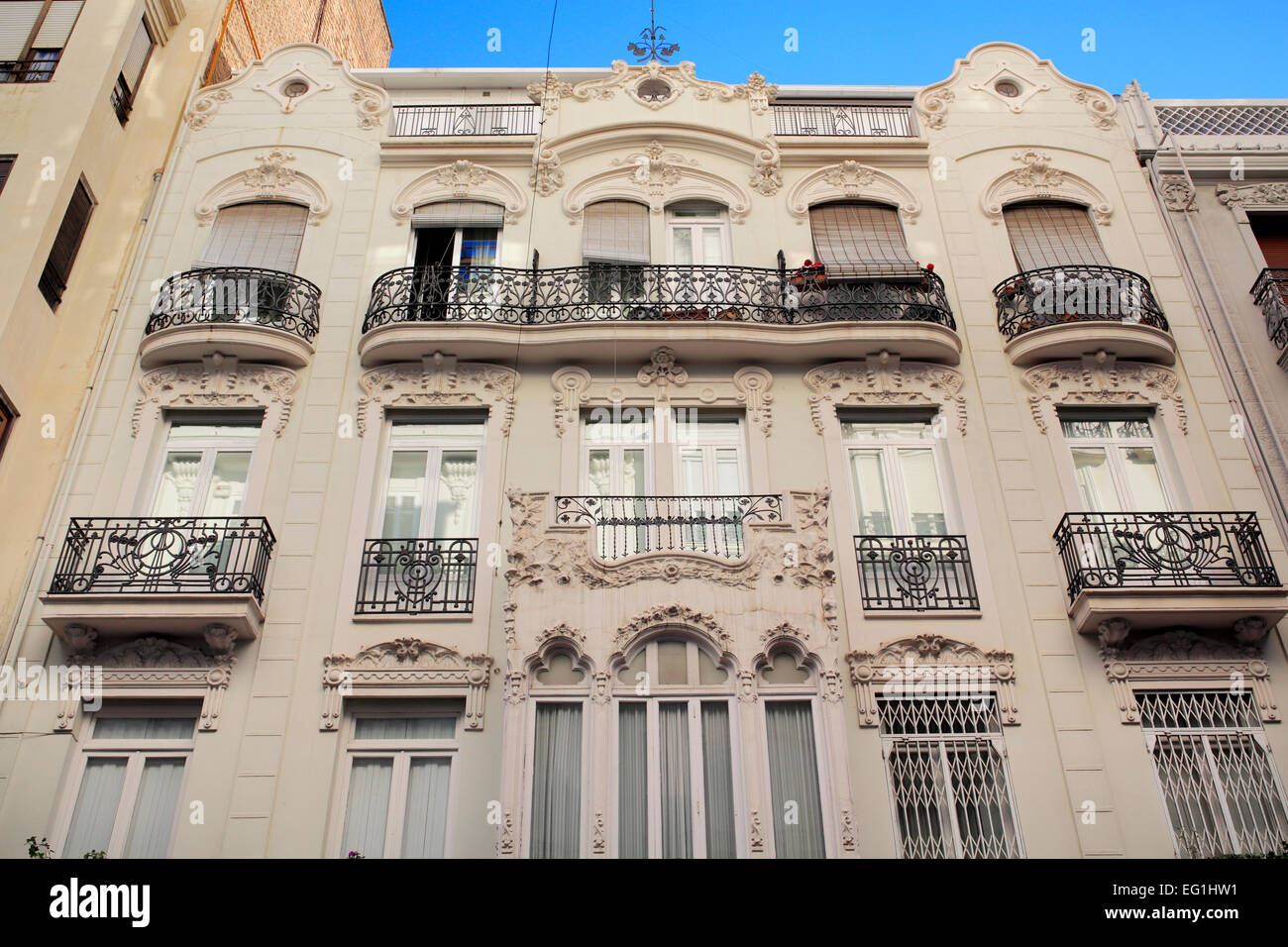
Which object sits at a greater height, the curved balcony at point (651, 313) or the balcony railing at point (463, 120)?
the balcony railing at point (463, 120)

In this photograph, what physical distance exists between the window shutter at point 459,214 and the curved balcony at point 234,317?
2088mm

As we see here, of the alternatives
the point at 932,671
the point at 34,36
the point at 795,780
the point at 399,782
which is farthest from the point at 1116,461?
the point at 34,36

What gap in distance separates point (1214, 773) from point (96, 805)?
10.7 m

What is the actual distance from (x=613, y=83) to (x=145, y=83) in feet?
22.8

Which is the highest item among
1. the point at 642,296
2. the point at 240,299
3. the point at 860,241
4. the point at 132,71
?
the point at 132,71

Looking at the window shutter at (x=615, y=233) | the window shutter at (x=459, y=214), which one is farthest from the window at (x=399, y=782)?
the window shutter at (x=459, y=214)

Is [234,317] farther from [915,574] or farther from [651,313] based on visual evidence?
[915,574]

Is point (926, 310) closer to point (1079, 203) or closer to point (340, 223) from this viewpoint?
point (1079, 203)

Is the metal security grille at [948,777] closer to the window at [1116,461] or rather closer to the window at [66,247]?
the window at [1116,461]

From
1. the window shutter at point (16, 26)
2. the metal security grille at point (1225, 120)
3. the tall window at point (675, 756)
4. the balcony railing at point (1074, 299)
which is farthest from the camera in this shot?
the metal security grille at point (1225, 120)

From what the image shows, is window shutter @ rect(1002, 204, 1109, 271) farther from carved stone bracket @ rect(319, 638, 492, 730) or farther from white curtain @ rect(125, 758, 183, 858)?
white curtain @ rect(125, 758, 183, 858)

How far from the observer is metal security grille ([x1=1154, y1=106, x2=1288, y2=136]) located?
51.1 ft

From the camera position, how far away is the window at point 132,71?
14.9 metres

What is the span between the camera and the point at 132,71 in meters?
15.3
